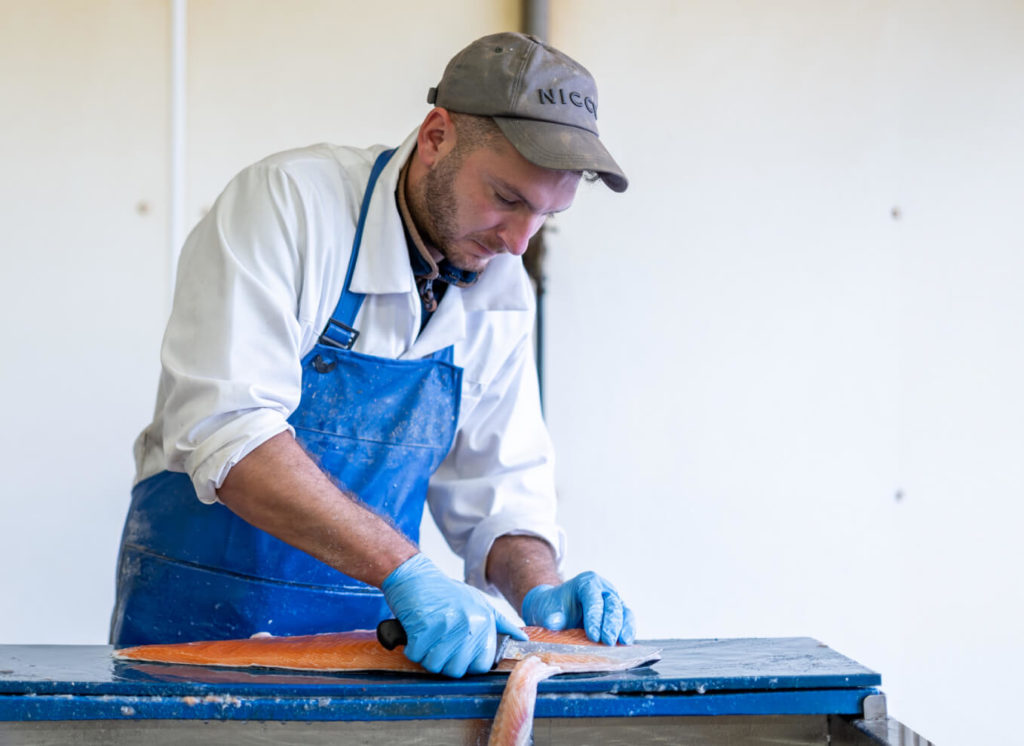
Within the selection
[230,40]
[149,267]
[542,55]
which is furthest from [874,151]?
[149,267]

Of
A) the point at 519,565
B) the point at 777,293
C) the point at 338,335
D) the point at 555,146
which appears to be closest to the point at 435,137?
the point at 555,146

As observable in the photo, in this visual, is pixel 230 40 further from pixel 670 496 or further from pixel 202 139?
pixel 670 496

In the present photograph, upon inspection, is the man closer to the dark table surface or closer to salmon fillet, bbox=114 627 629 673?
salmon fillet, bbox=114 627 629 673

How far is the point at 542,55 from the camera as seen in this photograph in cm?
173

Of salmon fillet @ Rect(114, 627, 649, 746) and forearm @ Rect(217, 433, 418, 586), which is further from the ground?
forearm @ Rect(217, 433, 418, 586)

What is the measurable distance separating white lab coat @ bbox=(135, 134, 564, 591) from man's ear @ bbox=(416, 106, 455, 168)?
6 cm

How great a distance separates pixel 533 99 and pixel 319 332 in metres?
0.52

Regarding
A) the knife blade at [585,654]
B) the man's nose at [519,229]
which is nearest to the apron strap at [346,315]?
the man's nose at [519,229]

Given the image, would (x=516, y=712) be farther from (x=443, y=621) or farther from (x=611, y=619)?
(x=611, y=619)

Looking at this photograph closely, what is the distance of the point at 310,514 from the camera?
1505 mm

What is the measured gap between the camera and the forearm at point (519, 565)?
195cm

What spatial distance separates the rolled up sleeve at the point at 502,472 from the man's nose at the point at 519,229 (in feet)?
1.14

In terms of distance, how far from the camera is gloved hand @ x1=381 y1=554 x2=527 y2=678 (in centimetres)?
137

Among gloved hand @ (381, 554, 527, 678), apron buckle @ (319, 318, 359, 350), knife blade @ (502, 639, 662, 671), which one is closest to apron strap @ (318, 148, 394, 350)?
apron buckle @ (319, 318, 359, 350)
